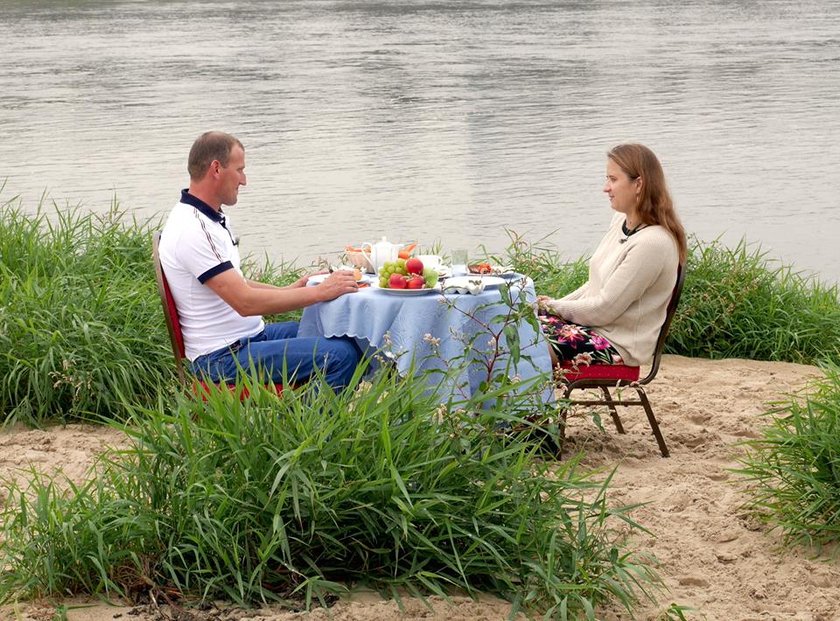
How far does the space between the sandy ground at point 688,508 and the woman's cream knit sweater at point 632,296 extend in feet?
1.96

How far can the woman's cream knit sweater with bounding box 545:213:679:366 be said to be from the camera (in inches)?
252

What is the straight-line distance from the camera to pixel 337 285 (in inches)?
245

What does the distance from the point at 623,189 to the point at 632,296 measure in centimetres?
54

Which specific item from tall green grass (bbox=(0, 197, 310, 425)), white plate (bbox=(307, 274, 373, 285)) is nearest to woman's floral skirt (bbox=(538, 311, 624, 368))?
white plate (bbox=(307, 274, 373, 285))

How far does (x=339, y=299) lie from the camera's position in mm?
6234

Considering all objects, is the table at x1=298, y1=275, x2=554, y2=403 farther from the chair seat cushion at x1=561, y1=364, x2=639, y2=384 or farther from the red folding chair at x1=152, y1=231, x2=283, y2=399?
the red folding chair at x1=152, y1=231, x2=283, y2=399

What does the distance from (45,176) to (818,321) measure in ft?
34.8

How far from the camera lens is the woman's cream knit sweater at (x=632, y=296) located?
21.0ft

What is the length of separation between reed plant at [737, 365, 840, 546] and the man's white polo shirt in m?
2.44

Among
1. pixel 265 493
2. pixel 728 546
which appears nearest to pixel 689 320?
pixel 728 546

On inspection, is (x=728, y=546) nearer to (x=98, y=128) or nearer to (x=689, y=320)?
(x=689, y=320)

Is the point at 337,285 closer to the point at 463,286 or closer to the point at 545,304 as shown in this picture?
the point at 463,286

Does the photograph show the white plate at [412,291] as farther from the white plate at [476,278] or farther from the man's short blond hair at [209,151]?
the man's short blond hair at [209,151]

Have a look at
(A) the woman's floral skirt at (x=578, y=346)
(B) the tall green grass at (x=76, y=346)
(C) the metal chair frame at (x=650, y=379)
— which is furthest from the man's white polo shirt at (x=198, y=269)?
(C) the metal chair frame at (x=650, y=379)
